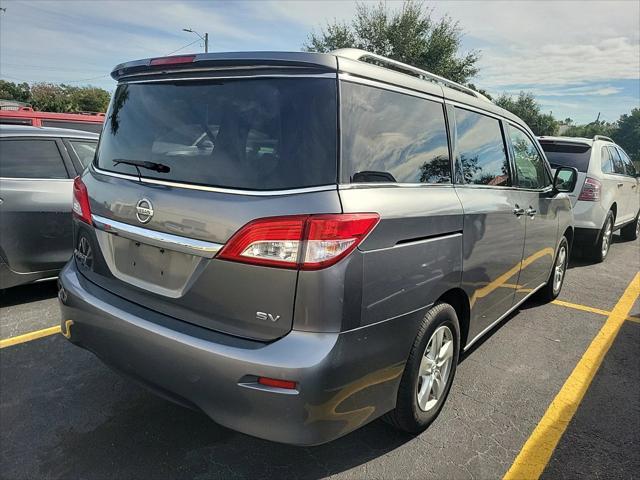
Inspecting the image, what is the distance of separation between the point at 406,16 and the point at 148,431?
27243 millimetres

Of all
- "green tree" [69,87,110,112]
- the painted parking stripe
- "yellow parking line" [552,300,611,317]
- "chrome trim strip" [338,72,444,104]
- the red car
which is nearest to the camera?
"chrome trim strip" [338,72,444,104]

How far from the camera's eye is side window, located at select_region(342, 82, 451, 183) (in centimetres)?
209

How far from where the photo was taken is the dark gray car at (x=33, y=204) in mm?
4250

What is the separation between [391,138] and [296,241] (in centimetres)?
80

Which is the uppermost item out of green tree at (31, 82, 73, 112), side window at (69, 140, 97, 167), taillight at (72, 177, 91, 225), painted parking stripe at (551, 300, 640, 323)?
green tree at (31, 82, 73, 112)

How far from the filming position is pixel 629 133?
97.4 m

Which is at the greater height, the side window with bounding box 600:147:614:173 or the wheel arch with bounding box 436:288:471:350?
the side window with bounding box 600:147:614:173

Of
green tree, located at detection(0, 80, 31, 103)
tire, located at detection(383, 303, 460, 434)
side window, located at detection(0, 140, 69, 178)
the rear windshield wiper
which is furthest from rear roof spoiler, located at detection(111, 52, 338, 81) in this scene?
green tree, located at detection(0, 80, 31, 103)

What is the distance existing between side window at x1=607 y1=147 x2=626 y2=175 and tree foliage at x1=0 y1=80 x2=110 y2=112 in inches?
1506

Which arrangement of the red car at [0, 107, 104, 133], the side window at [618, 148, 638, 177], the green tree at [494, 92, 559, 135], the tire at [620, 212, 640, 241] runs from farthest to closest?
the green tree at [494, 92, 559, 135], the red car at [0, 107, 104, 133], the tire at [620, 212, 640, 241], the side window at [618, 148, 638, 177]

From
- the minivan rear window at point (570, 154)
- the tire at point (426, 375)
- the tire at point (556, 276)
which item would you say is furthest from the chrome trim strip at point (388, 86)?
the minivan rear window at point (570, 154)

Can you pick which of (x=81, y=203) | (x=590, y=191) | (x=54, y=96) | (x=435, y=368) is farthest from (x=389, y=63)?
(x=54, y=96)

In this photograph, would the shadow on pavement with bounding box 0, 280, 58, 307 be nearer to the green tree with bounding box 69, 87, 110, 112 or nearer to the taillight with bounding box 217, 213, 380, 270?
the taillight with bounding box 217, 213, 380, 270

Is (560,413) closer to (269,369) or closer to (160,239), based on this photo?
(269,369)
